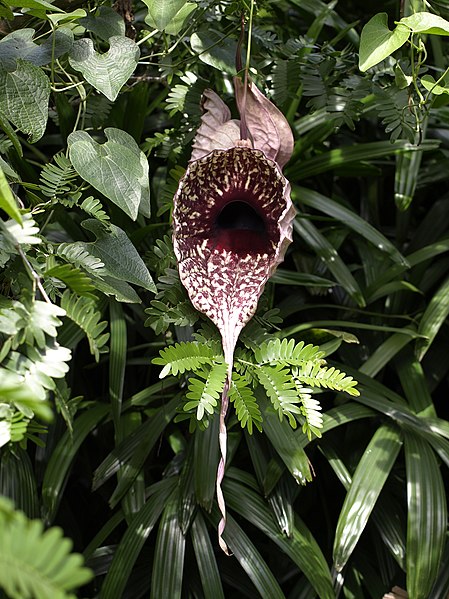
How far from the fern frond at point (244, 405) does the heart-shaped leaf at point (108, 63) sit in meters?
0.26

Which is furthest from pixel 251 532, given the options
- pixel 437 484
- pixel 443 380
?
pixel 443 380

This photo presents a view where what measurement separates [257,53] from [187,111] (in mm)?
130

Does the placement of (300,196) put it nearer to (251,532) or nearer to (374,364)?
(374,364)

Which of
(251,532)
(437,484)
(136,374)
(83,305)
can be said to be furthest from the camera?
(136,374)

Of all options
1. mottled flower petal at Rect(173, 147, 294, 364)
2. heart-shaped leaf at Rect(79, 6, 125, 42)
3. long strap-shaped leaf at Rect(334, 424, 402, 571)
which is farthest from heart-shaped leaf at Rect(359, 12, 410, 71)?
long strap-shaped leaf at Rect(334, 424, 402, 571)

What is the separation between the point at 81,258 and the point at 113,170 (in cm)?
8

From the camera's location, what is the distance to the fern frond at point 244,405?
1.87 feet

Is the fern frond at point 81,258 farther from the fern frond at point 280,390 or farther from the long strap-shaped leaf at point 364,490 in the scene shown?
the long strap-shaped leaf at point 364,490

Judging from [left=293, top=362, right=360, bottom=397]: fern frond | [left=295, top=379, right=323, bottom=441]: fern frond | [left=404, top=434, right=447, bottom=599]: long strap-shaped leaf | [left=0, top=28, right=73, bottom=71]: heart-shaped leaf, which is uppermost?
[left=0, top=28, right=73, bottom=71]: heart-shaped leaf

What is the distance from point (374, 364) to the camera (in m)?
1.00

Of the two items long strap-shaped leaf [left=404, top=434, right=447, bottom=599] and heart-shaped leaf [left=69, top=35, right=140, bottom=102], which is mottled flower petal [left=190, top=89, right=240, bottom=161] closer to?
heart-shaped leaf [left=69, top=35, right=140, bottom=102]

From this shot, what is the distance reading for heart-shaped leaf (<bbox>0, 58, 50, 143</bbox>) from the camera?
599 millimetres

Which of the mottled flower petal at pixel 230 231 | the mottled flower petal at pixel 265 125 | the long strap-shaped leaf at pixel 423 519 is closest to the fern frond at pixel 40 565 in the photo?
the mottled flower petal at pixel 230 231

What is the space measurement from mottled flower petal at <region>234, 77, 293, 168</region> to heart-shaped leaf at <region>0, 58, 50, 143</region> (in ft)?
0.59
